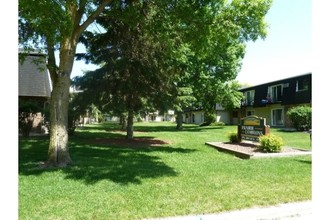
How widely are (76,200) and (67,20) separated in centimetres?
422

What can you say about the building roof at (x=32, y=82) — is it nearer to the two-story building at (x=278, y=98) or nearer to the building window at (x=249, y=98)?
the two-story building at (x=278, y=98)

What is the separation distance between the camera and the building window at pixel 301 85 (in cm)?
→ 3099

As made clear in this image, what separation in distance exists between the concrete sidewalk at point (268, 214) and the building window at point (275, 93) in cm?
3158

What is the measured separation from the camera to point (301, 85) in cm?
3169

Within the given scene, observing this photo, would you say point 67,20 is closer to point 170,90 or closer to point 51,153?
point 51,153

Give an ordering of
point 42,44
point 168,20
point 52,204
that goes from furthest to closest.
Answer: point 168,20
point 42,44
point 52,204

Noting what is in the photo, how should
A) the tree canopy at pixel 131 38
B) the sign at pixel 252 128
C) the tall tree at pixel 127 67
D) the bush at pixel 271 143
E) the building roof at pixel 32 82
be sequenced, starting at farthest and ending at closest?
1. the building roof at pixel 32 82
2. the tall tree at pixel 127 67
3. the sign at pixel 252 128
4. the bush at pixel 271 143
5. the tree canopy at pixel 131 38

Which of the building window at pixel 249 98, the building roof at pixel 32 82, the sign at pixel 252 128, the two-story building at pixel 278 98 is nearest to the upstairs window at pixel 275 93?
the two-story building at pixel 278 98

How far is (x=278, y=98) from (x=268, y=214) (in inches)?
1279

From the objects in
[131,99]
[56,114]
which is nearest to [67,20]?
[56,114]

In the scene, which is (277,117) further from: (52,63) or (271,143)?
(52,63)

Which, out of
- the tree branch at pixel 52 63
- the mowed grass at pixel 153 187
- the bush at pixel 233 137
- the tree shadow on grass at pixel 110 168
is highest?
the tree branch at pixel 52 63

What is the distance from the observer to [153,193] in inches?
258
